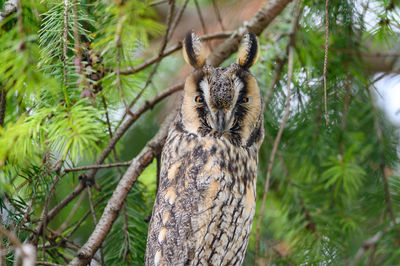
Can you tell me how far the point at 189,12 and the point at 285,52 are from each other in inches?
52.0

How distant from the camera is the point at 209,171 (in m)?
1.72

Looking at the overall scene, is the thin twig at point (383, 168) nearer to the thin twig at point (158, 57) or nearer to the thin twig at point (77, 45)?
the thin twig at point (158, 57)

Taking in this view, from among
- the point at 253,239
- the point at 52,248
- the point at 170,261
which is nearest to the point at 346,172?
the point at 253,239

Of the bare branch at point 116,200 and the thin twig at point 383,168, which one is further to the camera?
the thin twig at point 383,168

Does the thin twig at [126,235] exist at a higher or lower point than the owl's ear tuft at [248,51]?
lower

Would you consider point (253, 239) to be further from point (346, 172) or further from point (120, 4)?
point (120, 4)

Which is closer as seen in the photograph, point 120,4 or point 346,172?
point 120,4

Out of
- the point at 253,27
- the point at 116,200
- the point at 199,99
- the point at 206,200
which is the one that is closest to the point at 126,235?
the point at 116,200

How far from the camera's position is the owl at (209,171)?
5.40 ft

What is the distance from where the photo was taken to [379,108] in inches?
99.4

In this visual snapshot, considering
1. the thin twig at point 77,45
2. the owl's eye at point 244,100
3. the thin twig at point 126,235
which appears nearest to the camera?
the thin twig at point 77,45

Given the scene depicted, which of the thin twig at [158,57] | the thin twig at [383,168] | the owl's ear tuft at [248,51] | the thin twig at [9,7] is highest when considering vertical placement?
the thin twig at [9,7]

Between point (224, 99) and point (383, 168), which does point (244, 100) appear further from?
point (383, 168)

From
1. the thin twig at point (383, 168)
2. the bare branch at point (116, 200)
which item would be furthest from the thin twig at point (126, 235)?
the thin twig at point (383, 168)
